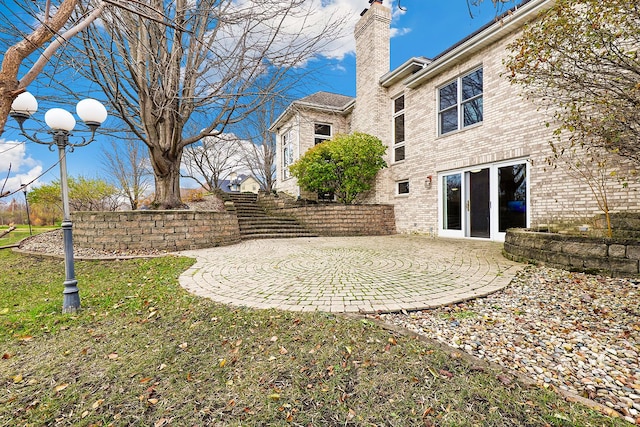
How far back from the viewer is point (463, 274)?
4.16 meters

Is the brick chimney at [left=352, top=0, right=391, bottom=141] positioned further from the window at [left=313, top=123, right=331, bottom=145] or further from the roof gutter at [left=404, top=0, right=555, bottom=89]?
the window at [left=313, top=123, right=331, bottom=145]

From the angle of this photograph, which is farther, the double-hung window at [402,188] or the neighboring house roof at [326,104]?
the neighboring house roof at [326,104]

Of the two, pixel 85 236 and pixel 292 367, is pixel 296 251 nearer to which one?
pixel 292 367

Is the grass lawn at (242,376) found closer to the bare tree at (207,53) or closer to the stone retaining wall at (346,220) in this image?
the bare tree at (207,53)

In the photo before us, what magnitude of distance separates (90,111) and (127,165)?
17209mm

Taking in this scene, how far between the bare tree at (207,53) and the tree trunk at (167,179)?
0.54 m

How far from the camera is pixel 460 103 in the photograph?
8570 mm

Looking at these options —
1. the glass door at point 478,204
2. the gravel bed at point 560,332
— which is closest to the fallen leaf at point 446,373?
the gravel bed at point 560,332

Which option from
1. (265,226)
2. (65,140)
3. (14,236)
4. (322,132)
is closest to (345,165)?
(265,226)

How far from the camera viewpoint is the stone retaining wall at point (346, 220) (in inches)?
412

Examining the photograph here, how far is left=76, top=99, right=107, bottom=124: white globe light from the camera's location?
3465 mm

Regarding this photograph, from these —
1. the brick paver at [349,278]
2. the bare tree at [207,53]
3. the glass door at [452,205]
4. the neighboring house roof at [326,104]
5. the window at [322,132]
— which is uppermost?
the neighboring house roof at [326,104]

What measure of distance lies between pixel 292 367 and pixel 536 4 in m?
9.07

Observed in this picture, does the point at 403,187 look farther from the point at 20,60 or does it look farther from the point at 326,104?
the point at 20,60
